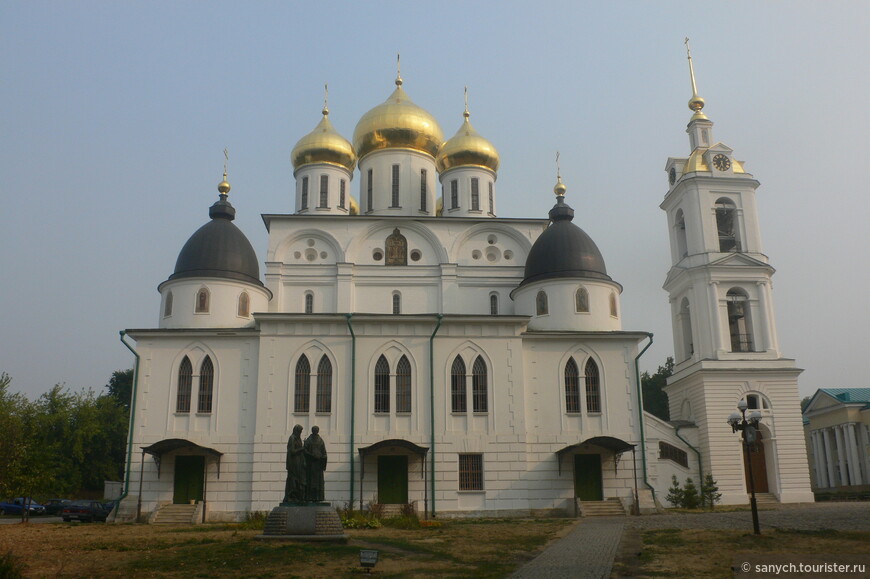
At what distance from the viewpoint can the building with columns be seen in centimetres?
4150

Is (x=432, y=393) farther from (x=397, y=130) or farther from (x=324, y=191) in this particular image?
(x=397, y=130)

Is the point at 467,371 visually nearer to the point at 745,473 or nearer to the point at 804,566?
the point at 745,473

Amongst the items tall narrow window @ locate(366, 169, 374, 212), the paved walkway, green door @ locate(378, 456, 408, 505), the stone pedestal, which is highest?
tall narrow window @ locate(366, 169, 374, 212)

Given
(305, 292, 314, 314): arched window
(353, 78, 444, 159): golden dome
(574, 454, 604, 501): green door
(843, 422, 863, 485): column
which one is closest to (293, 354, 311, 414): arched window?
(305, 292, 314, 314): arched window

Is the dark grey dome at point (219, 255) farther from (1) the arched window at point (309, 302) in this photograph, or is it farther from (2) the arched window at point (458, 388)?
(2) the arched window at point (458, 388)

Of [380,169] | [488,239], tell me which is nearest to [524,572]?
[488,239]

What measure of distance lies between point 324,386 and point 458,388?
4.02 m

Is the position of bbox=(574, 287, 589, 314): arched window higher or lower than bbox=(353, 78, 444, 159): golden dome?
lower

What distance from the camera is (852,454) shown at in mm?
42094

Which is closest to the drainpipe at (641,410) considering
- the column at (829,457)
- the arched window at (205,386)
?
the arched window at (205,386)

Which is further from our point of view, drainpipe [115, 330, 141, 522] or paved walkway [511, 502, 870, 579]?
drainpipe [115, 330, 141, 522]

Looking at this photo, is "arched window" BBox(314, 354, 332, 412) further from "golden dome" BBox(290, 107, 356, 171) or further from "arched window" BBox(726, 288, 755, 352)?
"arched window" BBox(726, 288, 755, 352)

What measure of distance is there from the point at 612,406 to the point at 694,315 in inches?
315

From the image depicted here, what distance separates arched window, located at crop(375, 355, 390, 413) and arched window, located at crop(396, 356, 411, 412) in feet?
0.98
